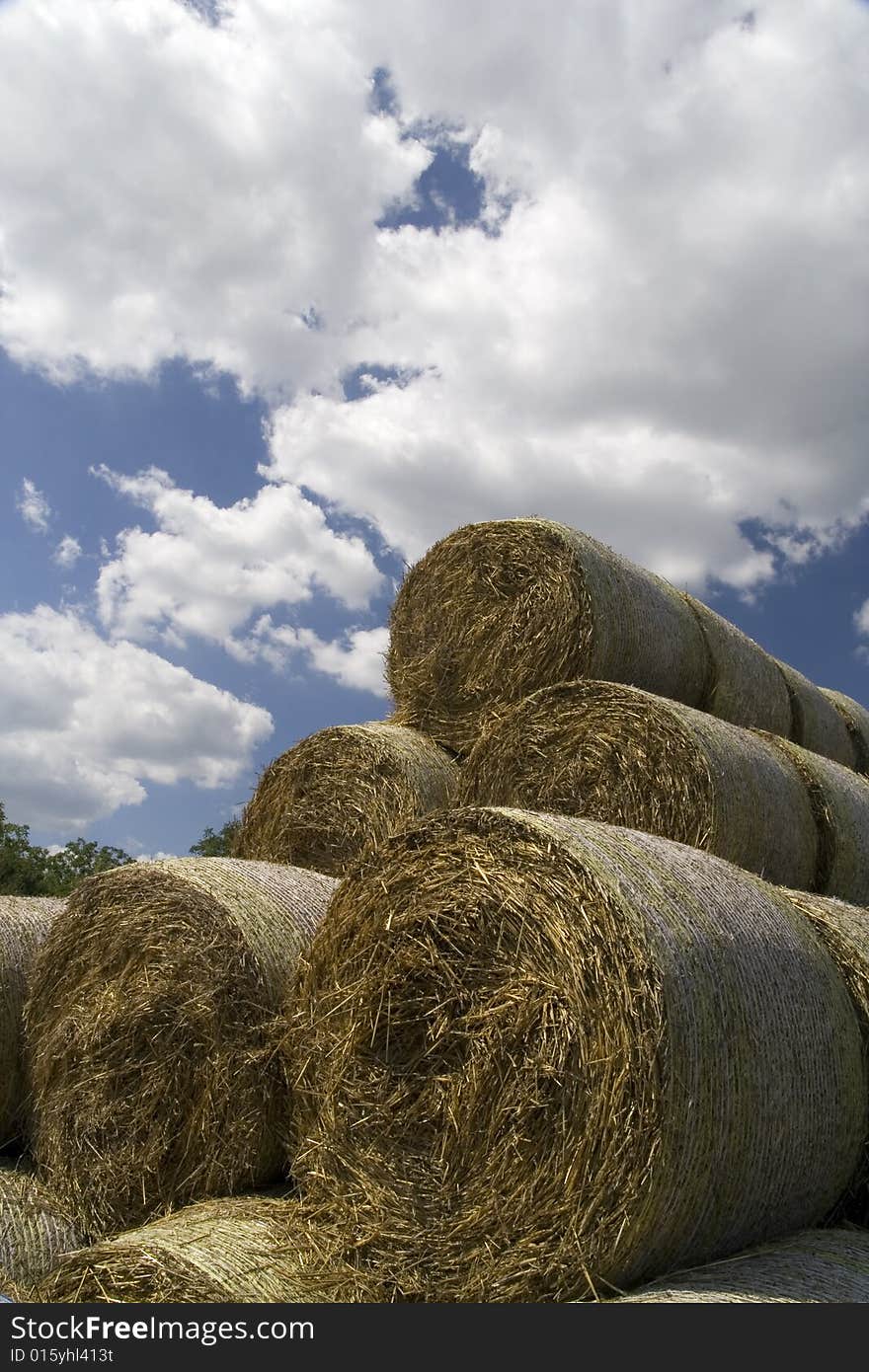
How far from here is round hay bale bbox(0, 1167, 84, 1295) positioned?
402 centimetres

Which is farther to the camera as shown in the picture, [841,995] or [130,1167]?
[130,1167]

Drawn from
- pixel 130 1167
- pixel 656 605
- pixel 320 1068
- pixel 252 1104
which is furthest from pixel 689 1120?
pixel 656 605

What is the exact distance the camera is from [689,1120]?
288 cm

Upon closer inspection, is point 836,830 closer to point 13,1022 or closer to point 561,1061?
point 561,1061

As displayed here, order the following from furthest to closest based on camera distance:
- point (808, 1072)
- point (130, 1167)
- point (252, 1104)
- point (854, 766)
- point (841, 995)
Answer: point (854, 766) → point (130, 1167) → point (252, 1104) → point (841, 995) → point (808, 1072)

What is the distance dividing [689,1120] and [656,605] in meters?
3.27

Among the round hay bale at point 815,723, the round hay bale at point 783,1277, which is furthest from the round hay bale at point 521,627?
the round hay bale at point 783,1277

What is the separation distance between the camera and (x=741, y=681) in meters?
6.28

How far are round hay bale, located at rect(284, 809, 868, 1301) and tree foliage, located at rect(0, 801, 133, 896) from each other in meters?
7.31

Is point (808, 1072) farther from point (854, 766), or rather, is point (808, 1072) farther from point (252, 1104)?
point (854, 766)

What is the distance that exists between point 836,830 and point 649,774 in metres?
1.12

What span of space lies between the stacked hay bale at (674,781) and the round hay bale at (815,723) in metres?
1.60

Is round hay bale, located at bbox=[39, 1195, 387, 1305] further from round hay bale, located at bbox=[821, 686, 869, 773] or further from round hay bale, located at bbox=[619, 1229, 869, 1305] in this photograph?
round hay bale, located at bbox=[821, 686, 869, 773]

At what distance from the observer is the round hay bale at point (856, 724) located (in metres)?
7.90
